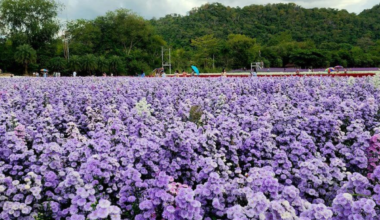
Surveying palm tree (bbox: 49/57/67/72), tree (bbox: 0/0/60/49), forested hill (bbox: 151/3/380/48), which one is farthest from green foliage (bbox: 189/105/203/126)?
forested hill (bbox: 151/3/380/48)

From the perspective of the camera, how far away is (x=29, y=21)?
53.2m

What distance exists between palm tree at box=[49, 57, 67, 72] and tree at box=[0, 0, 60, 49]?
581cm

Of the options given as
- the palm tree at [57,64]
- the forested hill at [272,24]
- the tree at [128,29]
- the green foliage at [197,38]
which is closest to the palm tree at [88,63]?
the green foliage at [197,38]

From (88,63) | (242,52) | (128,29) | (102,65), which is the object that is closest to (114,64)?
(102,65)

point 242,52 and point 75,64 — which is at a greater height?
point 242,52

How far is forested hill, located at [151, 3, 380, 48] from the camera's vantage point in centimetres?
8400

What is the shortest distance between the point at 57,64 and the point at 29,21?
10.6 metres

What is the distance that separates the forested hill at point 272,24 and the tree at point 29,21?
31.0m

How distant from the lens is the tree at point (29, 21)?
52094mm

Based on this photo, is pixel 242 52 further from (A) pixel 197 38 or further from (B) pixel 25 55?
(B) pixel 25 55

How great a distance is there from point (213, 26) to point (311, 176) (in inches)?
3529

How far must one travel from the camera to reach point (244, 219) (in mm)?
1851

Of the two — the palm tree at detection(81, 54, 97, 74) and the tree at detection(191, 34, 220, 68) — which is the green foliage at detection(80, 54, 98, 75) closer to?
the palm tree at detection(81, 54, 97, 74)

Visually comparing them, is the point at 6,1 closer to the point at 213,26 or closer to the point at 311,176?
the point at 213,26
